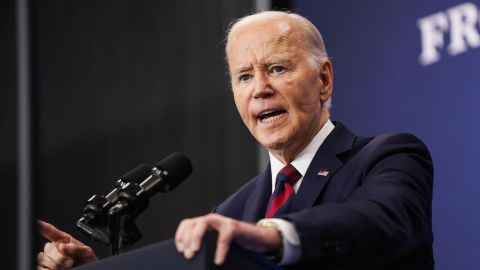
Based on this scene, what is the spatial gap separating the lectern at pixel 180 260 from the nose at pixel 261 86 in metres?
0.86

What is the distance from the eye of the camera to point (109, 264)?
1277mm

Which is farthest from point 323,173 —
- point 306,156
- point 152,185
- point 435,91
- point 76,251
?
point 435,91

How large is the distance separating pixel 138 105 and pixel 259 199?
1951 millimetres

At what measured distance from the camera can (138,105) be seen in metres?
3.93

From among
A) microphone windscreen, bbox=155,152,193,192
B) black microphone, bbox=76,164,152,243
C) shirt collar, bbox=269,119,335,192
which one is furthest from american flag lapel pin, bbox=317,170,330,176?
black microphone, bbox=76,164,152,243

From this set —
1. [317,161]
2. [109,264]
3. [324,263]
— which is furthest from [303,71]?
[109,264]

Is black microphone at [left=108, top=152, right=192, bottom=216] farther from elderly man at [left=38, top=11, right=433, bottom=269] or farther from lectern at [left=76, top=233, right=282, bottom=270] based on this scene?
lectern at [left=76, top=233, right=282, bottom=270]

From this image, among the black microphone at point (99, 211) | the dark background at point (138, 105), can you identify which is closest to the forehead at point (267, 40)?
the black microphone at point (99, 211)

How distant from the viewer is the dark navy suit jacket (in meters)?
1.37

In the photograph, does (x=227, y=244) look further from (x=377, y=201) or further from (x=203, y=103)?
(x=203, y=103)

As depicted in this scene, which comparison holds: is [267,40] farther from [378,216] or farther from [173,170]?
[378,216]

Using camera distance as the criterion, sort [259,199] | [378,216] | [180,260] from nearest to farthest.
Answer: [180,260], [378,216], [259,199]

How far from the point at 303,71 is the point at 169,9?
6.31 ft

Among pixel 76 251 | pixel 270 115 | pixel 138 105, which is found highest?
pixel 270 115
